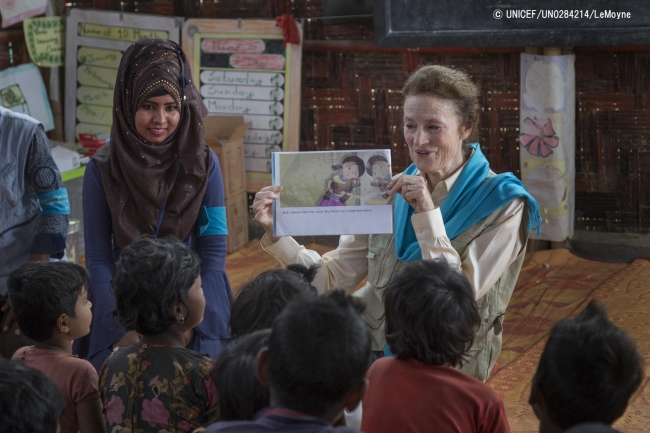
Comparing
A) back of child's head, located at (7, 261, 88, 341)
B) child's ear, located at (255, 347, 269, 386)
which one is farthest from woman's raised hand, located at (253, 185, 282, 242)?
child's ear, located at (255, 347, 269, 386)

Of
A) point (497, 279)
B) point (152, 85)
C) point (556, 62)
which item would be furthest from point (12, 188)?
point (556, 62)

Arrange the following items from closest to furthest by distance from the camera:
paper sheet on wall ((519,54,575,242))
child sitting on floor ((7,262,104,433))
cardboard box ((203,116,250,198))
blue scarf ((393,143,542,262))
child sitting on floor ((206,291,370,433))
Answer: child sitting on floor ((206,291,370,433))
child sitting on floor ((7,262,104,433))
blue scarf ((393,143,542,262))
paper sheet on wall ((519,54,575,242))
cardboard box ((203,116,250,198))

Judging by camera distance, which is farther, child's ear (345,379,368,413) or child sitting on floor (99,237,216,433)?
child sitting on floor (99,237,216,433)

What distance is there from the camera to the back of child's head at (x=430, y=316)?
6.77 ft

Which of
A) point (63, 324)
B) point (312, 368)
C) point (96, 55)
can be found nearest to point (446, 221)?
point (63, 324)

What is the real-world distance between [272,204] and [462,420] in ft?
3.45

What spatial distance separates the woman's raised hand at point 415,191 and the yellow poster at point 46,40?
196 inches

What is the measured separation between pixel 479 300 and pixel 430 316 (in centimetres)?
72

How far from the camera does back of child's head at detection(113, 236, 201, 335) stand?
223 centimetres

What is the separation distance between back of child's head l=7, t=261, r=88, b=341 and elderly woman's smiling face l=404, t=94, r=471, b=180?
1152mm

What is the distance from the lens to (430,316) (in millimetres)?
2057

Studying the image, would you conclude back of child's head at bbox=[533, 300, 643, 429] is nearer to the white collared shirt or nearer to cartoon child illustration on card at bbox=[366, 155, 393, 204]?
the white collared shirt

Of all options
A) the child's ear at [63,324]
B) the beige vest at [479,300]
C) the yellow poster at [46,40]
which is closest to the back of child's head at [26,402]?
the child's ear at [63,324]

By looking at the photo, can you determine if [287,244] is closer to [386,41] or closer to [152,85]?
[152,85]
